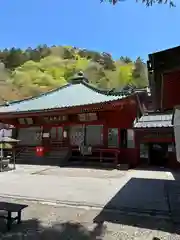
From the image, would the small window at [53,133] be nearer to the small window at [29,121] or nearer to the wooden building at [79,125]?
the wooden building at [79,125]

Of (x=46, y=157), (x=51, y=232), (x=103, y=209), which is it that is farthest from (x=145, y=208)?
(x=46, y=157)

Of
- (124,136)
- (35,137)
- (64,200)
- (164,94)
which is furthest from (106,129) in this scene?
(164,94)

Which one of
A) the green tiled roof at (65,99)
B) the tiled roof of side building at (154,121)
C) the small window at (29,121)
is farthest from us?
the small window at (29,121)

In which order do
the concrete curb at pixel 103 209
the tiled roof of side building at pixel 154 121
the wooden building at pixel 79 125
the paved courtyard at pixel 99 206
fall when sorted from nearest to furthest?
the paved courtyard at pixel 99 206 → the concrete curb at pixel 103 209 → the tiled roof of side building at pixel 154 121 → the wooden building at pixel 79 125

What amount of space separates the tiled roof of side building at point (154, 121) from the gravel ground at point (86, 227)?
9.99 m

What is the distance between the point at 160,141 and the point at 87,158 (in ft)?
16.5

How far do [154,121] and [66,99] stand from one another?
750 cm

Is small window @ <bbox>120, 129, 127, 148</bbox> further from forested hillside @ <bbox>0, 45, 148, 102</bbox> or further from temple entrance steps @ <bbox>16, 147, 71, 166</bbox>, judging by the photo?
forested hillside @ <bbox>0, 45, 148, 102</bbox>

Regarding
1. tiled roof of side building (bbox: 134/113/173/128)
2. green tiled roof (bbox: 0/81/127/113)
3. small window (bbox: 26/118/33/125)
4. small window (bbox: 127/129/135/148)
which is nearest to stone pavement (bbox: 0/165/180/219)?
tiled roof of side building (bbox: 134/113/173/128)

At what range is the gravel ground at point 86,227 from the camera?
503cm

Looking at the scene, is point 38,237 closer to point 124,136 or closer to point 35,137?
point 124,136

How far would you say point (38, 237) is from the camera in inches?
196

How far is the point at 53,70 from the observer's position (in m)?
86.9

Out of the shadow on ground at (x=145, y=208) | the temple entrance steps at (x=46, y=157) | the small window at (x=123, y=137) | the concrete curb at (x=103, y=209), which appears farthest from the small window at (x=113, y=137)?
the concrete curb at (x=103, y=209)
